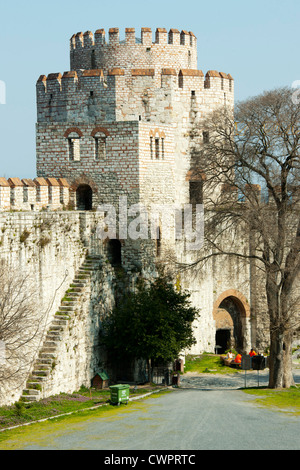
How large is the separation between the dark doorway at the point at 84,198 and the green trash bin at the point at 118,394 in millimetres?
7509

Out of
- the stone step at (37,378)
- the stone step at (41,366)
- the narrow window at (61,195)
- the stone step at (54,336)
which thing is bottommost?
the stone step at (37,378)

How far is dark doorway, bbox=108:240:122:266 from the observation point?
86.5 ft

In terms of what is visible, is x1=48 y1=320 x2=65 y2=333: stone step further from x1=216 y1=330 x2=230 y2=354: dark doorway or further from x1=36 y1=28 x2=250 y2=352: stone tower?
x1=216 y1=330 x2=230 y2=354: dark doorway

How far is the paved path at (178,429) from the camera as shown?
50.6 feet

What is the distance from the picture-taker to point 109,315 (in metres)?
25.2

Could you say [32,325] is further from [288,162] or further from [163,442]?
[288,162]

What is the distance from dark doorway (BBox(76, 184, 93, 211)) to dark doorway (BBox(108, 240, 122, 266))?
55.4 inches

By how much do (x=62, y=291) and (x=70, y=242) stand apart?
4.75ft

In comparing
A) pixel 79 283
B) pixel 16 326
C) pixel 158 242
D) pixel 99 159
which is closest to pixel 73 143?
pixel 99 159

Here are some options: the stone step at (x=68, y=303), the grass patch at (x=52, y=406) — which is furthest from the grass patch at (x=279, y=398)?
the stone step at (x=68, y=303)

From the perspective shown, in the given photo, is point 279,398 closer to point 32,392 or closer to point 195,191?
point 32,392

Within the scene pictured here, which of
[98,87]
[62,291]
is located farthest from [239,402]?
[98,87]

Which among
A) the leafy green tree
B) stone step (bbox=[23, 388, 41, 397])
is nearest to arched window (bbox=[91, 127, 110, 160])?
the leafy green tree

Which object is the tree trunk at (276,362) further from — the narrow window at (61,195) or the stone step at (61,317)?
the narrow window at (61,195)
